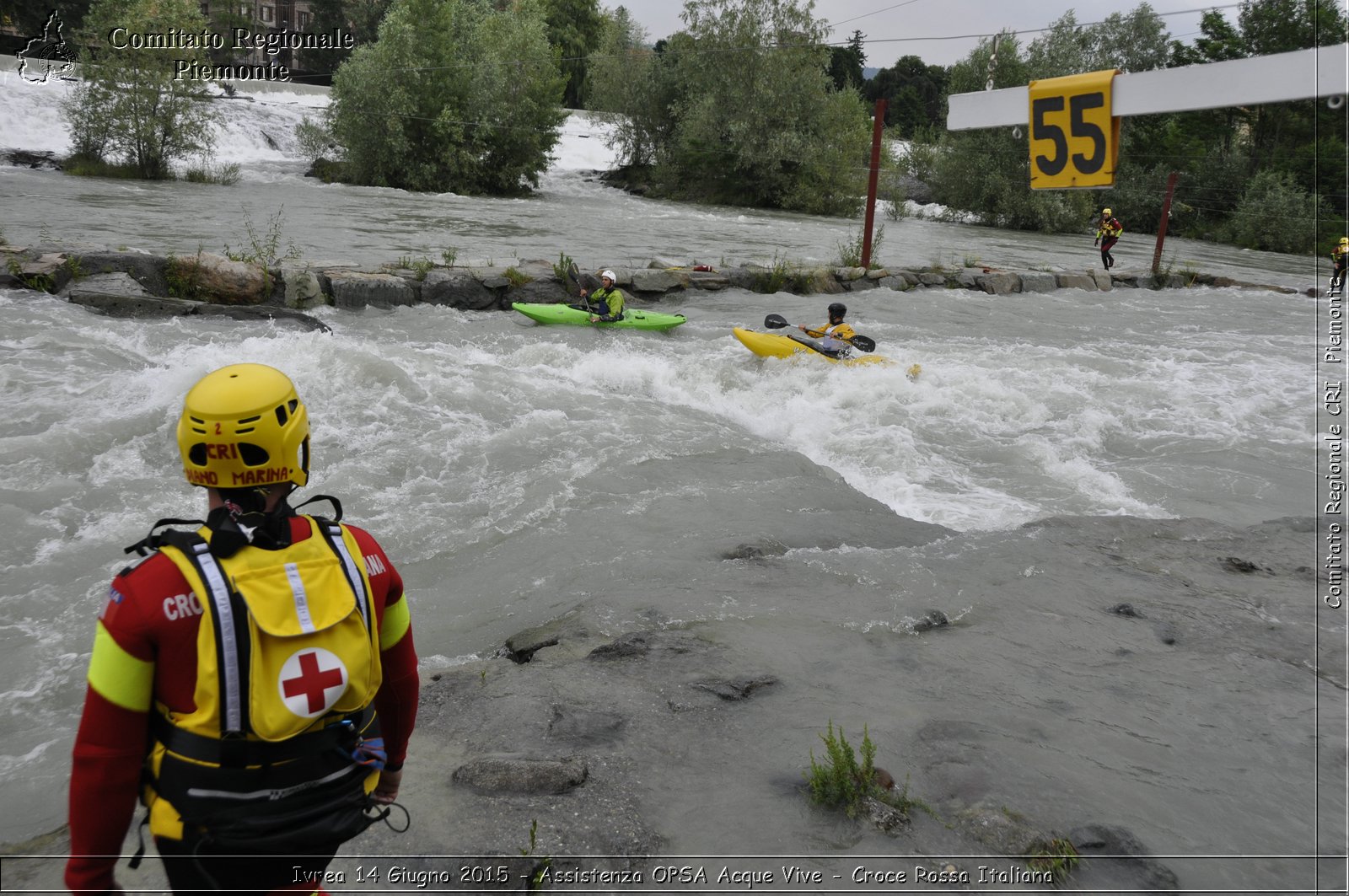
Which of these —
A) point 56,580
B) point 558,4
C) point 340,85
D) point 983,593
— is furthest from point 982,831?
point 558,4

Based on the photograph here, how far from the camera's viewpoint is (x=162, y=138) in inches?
864

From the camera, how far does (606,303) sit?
10586 mm

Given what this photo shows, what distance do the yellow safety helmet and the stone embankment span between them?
27.1 ft

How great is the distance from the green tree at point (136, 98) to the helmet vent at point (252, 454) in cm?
2414

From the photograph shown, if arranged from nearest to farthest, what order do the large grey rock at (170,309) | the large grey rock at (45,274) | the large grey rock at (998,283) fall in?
the large grey rock at (170,309), the large grey rock at (45,274), the large grey rock at (998,283)

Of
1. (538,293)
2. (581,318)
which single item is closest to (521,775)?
(581,318)

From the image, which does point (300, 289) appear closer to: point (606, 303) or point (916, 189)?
point (606, 303)

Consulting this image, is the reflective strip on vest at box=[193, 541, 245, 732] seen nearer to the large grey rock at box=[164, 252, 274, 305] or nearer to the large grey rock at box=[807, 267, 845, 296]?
the large grey rock at box=[164, 252, 274, 305]

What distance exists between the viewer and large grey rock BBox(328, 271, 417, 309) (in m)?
10.2

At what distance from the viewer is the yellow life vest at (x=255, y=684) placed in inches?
55.3

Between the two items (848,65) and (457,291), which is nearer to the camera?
(457,291)

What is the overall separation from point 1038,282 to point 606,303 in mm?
8769

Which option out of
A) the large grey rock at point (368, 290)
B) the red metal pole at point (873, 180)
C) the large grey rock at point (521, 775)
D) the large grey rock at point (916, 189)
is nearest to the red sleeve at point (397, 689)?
the large grey rock at point (521, 775)

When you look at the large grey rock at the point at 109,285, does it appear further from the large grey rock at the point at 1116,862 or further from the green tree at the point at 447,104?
the green tree at the point at 447,104
